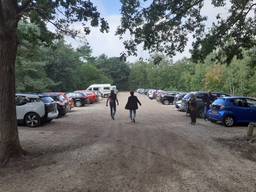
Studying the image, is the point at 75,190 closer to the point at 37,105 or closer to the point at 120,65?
the point at 37,105

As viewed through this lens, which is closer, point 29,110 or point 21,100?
point 29,110

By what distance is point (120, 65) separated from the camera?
128 metres

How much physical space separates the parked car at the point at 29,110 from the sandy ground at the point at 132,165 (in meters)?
4.40

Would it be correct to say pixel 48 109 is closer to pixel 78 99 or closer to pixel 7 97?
pixel 7 97

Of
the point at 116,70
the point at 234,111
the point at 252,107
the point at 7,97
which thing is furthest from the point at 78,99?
the point at 116,70

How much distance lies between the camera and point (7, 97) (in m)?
10.6

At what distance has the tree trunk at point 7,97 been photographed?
1051cm

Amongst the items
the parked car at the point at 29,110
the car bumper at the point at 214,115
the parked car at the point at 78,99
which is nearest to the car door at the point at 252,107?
the car bumper at the point at 214,115

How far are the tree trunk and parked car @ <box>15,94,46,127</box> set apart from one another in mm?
8138

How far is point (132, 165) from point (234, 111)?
11.7 metres

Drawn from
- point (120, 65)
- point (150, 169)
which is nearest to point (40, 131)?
point (150, 169)

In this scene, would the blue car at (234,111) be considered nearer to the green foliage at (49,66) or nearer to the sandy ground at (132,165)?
the sandy ground at (132,165)

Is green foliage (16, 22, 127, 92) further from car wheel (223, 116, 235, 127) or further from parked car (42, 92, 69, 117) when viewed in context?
car wheel (223, 116, 235, 127)

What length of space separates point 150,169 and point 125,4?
8148mm
